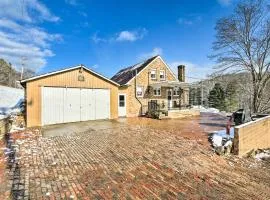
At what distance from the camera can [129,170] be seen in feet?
21.5

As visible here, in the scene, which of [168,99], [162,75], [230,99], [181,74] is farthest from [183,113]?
[230,99]

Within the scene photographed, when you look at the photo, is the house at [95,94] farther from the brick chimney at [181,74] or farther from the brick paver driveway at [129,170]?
the brick paver driveway at [129,170]

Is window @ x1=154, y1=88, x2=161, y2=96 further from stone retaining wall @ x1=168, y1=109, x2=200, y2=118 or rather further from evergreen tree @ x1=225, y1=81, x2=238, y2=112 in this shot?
evergreen tree @ x1=225, y1=81, x2=238, y2=112

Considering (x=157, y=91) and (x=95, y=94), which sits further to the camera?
(x=157, y=91)

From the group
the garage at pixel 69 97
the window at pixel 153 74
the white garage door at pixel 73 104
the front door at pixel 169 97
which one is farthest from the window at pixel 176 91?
the white garage door at pixel 73 104

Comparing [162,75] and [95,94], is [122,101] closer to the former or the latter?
[95,94]

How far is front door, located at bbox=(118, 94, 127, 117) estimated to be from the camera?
1908 cm

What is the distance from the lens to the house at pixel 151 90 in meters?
19.6

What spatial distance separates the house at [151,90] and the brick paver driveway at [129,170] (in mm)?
9481

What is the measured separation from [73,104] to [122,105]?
533 cm

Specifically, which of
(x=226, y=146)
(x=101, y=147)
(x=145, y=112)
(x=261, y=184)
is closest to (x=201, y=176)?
(x=261, y=184)

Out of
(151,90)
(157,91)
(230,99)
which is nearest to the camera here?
(151,90)

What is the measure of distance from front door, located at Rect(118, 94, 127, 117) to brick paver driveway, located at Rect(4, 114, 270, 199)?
8666 mm

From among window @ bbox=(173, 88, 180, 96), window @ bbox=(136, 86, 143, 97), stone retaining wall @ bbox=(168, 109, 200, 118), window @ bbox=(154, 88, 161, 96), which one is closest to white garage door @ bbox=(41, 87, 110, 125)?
window @ bbox=(136, 86, 143, 97)
